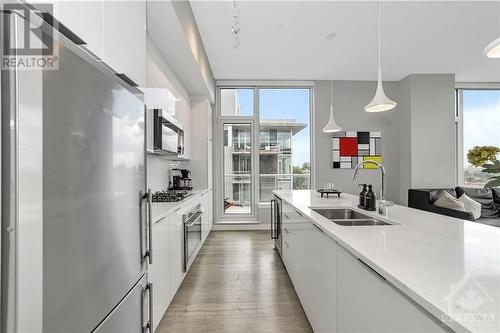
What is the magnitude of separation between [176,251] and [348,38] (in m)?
3.69

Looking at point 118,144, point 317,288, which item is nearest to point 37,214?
point 118,144

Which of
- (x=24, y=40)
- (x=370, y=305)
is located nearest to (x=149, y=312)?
(x=370, y=305)

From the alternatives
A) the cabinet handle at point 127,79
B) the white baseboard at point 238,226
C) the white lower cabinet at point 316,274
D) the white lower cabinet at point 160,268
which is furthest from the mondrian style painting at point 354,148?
the cabinet handle at point 127,79

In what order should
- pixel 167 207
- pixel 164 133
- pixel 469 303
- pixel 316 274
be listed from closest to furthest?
pixel 469 303 < pixel 316 274 < pixel 167 207 < pixel 164 133

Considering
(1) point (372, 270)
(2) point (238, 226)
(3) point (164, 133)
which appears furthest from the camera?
(2) point (238, 226)

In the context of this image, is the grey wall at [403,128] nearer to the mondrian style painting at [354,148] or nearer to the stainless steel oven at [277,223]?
the mondrian style painting at [354,148]

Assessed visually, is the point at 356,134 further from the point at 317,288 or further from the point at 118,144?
the point at 118,144

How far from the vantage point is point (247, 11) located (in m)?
2.86

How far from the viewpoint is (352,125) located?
5109 millimetres

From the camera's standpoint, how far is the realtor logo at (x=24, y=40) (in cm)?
59

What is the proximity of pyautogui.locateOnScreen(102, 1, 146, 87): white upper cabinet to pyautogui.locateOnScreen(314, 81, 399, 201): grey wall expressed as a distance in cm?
414

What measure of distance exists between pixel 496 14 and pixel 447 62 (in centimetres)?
135

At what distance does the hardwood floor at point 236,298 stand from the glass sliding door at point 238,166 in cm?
175

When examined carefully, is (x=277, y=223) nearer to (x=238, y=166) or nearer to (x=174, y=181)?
(x=174, y=181)
